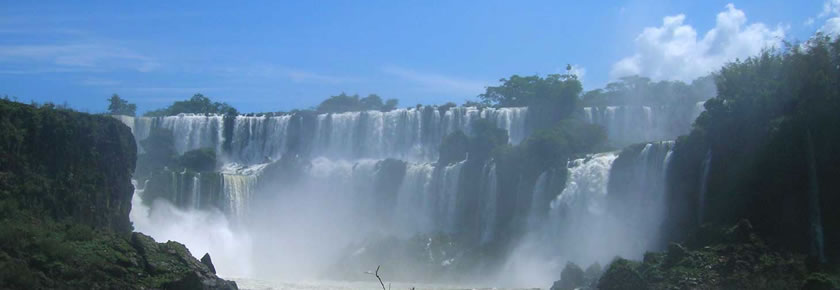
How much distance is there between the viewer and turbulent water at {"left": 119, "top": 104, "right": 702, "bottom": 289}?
4128 cm

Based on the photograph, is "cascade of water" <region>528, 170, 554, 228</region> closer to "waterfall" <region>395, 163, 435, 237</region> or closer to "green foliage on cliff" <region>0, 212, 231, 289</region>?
"waterfall" <region>395, 163, 435, 237</region>

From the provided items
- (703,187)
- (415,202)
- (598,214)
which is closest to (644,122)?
(415,202)

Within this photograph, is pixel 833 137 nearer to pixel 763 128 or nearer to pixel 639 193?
pixel 763 128

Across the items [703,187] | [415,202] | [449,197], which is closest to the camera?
[703,187]

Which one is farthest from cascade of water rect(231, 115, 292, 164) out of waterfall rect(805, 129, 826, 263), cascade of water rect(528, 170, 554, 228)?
waterfall rect(805, 129, 826, 263)

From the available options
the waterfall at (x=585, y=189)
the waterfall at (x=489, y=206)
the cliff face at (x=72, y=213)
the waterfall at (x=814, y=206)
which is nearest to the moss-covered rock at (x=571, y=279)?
the waterfall at (x=585, y=189)

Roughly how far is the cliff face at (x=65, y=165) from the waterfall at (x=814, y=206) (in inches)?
979

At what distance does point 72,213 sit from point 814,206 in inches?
1011

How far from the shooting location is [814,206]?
31.2m

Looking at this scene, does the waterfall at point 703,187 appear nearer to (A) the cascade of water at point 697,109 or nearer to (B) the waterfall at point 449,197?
(B) the waterfall at point 449,197

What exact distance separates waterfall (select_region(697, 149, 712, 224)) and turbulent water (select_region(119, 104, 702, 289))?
103 inches

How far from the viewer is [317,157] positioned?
58.9 metres

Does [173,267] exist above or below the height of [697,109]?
below

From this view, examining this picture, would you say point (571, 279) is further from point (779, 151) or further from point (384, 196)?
point (384, 196)
